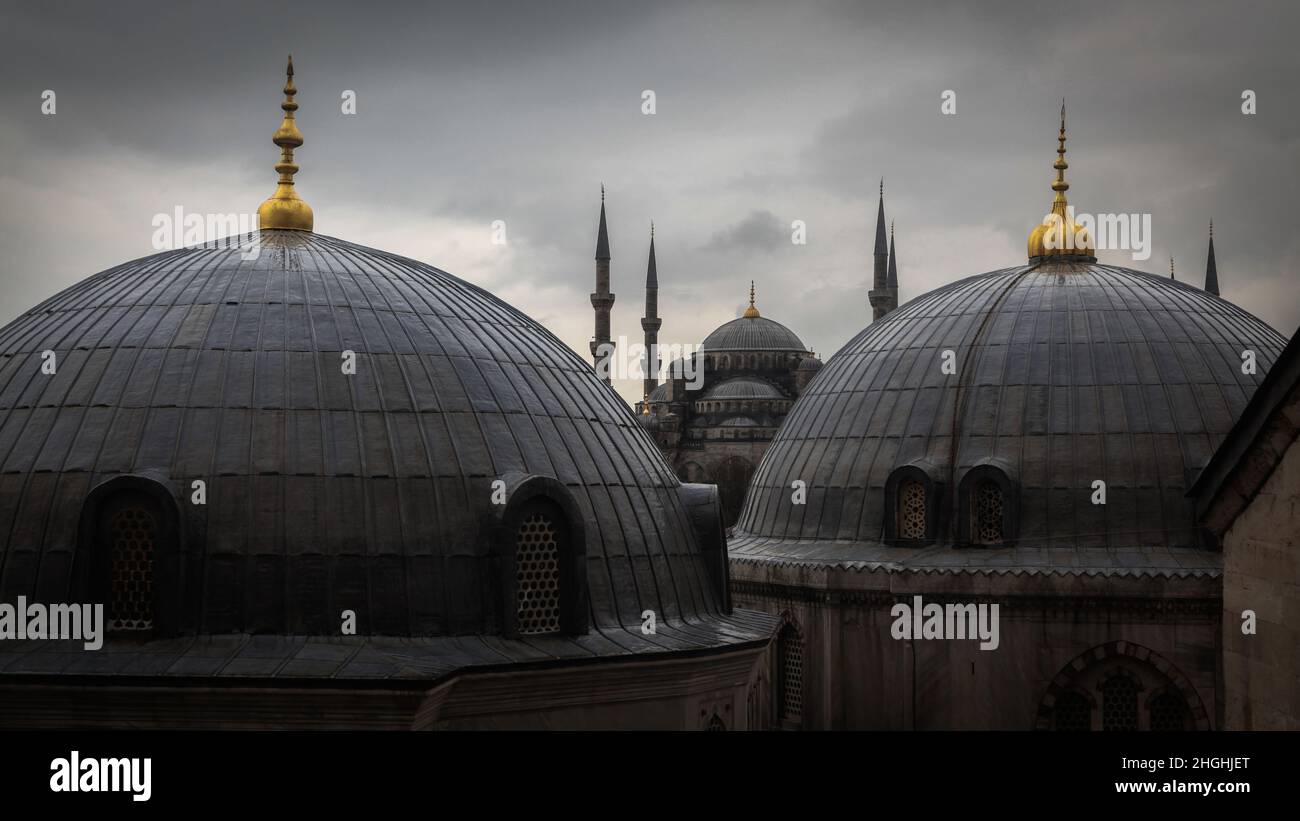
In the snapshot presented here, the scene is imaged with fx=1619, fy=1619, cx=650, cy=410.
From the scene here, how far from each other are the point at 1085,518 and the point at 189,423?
634 inches

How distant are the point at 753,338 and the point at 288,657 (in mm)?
74000

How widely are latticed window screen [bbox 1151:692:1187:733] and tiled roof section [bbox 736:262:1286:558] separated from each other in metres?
2.62

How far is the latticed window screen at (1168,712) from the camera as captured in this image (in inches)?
1021

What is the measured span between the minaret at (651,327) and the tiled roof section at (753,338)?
5464mm

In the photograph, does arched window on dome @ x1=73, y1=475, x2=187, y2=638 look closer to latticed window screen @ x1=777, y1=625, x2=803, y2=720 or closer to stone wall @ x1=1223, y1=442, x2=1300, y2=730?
stone wall @ x1=1223, y1=442, x2=1300, y2=730

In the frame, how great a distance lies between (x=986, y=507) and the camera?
28000 mm

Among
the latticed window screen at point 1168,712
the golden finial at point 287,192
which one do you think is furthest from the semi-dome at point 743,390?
the golden finial at point 287,192

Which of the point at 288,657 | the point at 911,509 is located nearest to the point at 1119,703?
the point at 911,509

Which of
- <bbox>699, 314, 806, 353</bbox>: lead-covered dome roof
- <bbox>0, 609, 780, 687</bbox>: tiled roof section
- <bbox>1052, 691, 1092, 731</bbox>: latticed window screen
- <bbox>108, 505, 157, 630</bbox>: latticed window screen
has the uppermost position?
<bbox>699, 314, 806, 353</bbox>: lead-covered dome roof

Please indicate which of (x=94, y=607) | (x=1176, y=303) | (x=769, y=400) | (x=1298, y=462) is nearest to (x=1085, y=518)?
(x=1176, y=303)

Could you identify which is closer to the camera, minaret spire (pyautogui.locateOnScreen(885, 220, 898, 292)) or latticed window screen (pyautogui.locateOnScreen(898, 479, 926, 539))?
latticed window screen (pyautogui.locateOnScreen(898, 479, 926, 539))

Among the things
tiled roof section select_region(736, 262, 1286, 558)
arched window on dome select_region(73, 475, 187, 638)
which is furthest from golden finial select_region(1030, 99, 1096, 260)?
arched window on dome select_region(73, 475, 187, 638)

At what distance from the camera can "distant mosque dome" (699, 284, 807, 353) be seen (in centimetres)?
8862

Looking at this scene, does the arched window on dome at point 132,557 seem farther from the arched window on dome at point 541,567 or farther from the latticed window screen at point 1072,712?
the latticed window screen at point 1072,712
